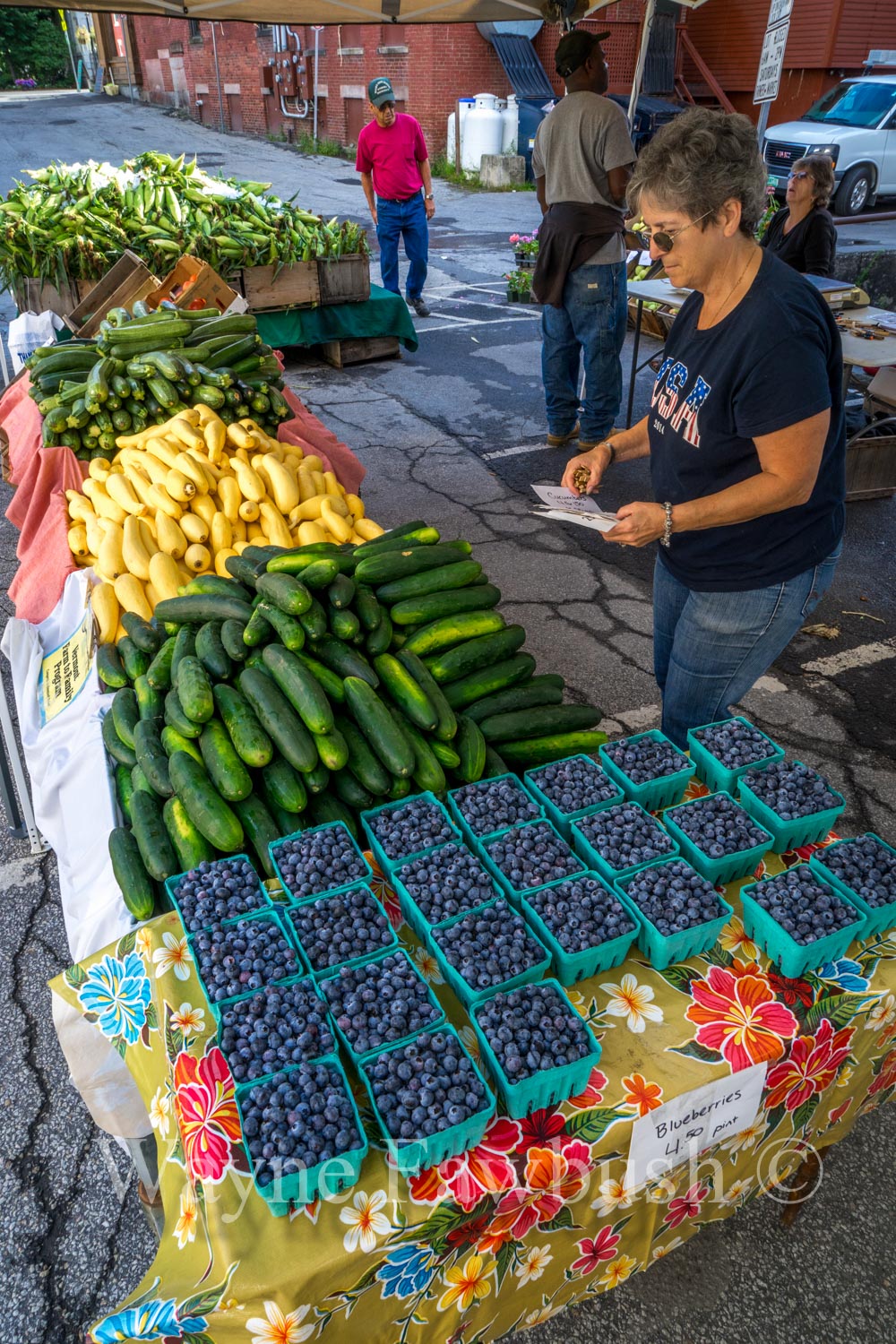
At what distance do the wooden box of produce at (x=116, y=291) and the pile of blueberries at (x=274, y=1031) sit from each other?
17.5 feet

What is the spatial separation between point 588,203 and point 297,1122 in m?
5.66

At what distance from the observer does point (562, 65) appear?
529 centimetres

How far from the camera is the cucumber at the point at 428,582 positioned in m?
2.51

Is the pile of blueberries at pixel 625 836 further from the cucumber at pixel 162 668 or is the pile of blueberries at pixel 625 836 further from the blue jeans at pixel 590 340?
the blue jeans at pixel 590 340

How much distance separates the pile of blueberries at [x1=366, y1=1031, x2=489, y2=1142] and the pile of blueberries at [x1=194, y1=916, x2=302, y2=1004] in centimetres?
26

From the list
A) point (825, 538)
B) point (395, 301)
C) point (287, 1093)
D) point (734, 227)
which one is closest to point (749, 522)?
point (825, 538)

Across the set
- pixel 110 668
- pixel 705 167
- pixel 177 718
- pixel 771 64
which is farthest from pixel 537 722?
pixel 771 64

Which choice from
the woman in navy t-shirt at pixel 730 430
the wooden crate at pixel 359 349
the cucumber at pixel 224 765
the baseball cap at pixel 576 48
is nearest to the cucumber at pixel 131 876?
the cucumber at pixel 224 765

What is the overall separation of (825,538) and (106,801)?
2.05 metres

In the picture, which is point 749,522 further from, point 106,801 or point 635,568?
point 635,568

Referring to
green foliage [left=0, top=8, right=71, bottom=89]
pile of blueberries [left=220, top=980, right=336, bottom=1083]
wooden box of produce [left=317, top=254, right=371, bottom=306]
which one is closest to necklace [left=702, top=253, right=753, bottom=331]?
pile of blueberries [left=220, top=980, right=336, bottom=1083]

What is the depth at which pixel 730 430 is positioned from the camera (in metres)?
2.10

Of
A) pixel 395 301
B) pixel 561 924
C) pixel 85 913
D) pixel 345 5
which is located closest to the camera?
pixel 561 924

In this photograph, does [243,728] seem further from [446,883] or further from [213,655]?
[446,883]
